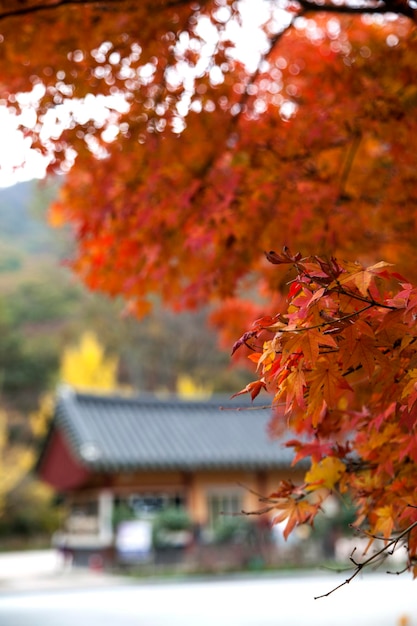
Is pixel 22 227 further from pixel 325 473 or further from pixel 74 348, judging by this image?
pixel 325 473

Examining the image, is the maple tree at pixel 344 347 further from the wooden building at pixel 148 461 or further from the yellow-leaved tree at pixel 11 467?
the yellow-leaved tree at pixel 11 467

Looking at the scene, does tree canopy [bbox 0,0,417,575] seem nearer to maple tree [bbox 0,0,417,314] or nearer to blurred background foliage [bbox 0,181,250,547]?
maple tree [bbox 0,0,417,314]

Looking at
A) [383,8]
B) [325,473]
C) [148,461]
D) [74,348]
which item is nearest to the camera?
[325,473]

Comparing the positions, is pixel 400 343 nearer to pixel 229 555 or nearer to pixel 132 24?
pixel 132 24

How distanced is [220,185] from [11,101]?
52.3 inches

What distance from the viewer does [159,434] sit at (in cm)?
1917

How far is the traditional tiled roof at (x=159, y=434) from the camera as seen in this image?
17.5m

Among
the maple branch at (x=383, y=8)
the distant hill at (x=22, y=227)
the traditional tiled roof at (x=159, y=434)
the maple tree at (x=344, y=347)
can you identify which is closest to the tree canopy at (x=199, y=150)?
the maple branch at (x=383, y=8)

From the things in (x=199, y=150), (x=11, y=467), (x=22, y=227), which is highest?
(x=22, y=227)

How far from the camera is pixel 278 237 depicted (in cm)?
406

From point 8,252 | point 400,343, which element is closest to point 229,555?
point 400,343

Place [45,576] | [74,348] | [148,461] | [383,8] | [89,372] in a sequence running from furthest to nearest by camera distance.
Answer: [74,348]
[89,372]
[148,461]
[45,576]
[383,8]

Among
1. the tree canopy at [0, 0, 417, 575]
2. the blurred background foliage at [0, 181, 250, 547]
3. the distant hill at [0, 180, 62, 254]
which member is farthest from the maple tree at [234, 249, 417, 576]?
the distant hill at [0, 180, 62, 254]

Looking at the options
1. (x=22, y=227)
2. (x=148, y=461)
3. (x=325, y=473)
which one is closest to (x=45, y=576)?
(x=148, y=461)
